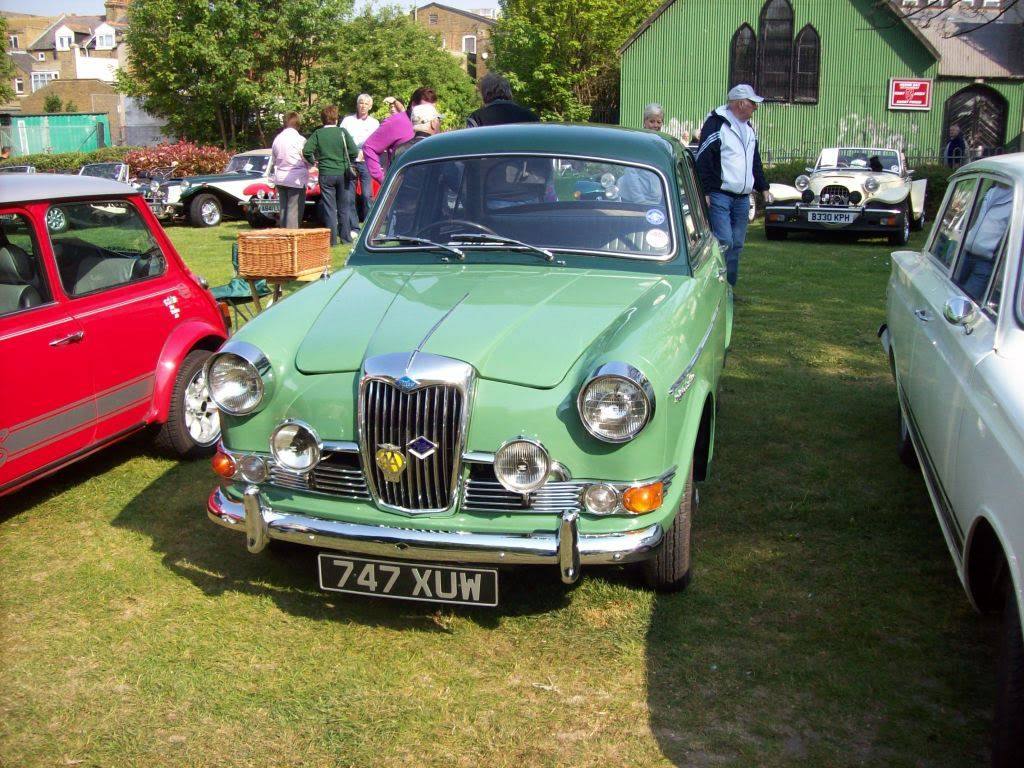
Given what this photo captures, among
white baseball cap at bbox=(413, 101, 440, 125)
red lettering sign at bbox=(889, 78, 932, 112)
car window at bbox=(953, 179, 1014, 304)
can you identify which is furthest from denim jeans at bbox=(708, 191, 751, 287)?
red lettering sign at bbox=(889, 78, 932, 112)

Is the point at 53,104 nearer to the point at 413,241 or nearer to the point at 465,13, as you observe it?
the point at 465,13

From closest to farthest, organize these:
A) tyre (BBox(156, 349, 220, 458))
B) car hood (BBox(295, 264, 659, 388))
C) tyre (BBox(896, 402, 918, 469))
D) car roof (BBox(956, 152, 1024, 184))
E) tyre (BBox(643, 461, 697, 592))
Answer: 1. car hood (BBox(295, 264, 659, 388))
2. tyre (BBox(643, 461, 697, 592))
3. car roof (BBox(956, 152, 1024, 184))
4. tyre (BBox(896, 402, 918, 469))
5. tyre (BBox(156, 349, 220, 458))

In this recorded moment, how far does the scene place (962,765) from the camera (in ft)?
9.64

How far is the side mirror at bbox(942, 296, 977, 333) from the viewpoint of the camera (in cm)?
349

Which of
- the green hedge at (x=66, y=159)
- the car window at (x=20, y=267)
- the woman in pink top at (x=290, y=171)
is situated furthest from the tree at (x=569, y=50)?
the car window at (x=20, y=267)

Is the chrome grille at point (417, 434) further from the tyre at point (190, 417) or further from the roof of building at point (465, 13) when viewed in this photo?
the roof of building at point (465, 13)

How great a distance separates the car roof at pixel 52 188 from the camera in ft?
15.7

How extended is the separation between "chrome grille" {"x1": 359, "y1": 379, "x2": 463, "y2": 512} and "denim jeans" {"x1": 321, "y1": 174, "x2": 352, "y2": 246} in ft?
33.4

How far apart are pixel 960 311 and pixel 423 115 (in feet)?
27.6

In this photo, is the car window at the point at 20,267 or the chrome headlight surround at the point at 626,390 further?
the car window at the point at 20,267

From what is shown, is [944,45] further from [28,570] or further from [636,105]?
[28,570]

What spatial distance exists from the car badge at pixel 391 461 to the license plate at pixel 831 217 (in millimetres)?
12940

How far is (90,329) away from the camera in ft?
16.0

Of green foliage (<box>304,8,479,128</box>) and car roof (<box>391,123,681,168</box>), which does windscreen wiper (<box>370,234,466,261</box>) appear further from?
green foliage (<box>304,8,479,128</box>)
